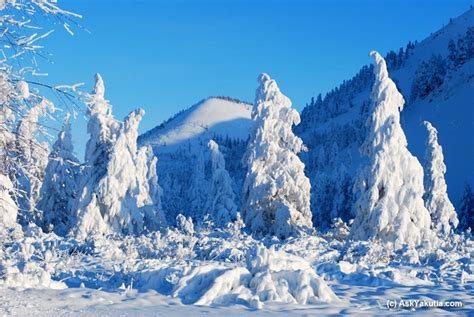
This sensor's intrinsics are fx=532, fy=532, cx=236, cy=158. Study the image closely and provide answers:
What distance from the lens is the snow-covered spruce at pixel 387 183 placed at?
72.7 feet

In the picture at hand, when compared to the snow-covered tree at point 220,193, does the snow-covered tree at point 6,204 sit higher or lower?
lower

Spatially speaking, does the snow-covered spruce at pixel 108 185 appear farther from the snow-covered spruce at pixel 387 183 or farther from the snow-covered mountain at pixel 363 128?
the snow-covered mountain at pixel 363 128

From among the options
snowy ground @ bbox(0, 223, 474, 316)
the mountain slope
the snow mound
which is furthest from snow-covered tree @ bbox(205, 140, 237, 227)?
the snow mound

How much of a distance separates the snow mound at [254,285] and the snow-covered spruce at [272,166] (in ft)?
56.1

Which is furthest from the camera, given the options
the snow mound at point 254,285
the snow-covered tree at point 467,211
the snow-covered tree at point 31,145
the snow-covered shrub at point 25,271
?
the snow-covered tree at point 467,211

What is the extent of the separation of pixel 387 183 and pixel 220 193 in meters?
19.3

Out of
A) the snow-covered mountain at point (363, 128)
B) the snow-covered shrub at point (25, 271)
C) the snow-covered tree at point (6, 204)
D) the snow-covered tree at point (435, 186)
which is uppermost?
the snow-covered mountain at point (363, 128)

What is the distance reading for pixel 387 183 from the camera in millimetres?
22703

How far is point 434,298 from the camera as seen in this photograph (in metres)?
9.52

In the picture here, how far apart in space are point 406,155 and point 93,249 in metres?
13.9

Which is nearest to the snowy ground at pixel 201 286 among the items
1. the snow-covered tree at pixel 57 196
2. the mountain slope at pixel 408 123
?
the snow-covered tree at pixel 57 196

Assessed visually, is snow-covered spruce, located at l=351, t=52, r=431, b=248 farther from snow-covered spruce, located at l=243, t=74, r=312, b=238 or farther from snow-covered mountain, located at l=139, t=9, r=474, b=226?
snow-covered mountain, located at l=139, t=9, r=474, b=226

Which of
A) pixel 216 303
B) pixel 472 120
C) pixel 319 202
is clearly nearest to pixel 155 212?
pixel 216 303

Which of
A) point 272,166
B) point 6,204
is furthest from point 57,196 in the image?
point 6,204
